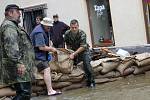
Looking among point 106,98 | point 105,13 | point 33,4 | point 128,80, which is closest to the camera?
point 106,98

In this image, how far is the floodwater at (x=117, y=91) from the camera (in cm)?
961

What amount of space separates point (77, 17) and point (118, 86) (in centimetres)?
634

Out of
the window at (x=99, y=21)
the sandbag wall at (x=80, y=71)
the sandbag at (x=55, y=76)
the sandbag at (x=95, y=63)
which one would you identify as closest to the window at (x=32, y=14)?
the window at (x=99, y=21)

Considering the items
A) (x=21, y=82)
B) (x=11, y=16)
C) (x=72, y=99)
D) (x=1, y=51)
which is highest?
(x=11, y=16)

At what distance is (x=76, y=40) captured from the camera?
11.6m

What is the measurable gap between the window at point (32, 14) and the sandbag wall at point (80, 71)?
20.9 feet

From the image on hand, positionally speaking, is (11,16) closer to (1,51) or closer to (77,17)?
(1,51)

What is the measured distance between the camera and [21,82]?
7496mm

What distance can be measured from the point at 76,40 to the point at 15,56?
170 inches

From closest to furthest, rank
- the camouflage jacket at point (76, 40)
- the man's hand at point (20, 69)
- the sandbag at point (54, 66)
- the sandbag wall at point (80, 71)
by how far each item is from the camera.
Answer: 1. the man's hand at point (20, 69)
2. the sandbag wall at point (80, 71)
3. the sandbag at point (54, 66)
4. the camouflage jacket at point (76, 40)

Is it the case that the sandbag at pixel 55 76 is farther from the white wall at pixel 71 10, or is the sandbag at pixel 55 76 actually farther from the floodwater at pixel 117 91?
the white wall at pixel 71 10

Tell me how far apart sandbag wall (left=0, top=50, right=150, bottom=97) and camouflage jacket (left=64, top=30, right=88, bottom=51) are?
1.24ft

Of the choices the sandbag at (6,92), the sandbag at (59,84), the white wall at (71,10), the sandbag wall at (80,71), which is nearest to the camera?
the sandbag at (6,92)

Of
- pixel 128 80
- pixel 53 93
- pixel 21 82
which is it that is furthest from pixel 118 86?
pixel 21 82
